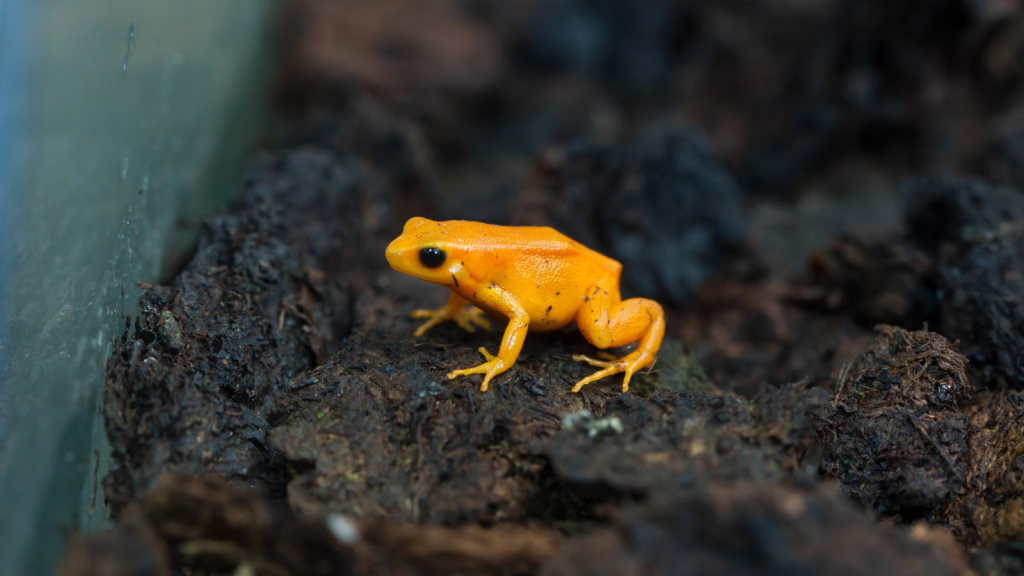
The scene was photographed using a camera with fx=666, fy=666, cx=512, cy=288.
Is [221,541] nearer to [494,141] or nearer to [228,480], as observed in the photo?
[228,480]

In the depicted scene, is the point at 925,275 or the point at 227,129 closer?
the point at 925,275

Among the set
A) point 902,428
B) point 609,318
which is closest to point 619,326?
point 609,318

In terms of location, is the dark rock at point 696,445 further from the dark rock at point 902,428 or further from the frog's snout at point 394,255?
the frog's snout at point 394,255

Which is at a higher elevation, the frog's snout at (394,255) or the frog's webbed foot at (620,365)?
the frog's snout at (394,255)

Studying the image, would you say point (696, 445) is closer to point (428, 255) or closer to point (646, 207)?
point (428, 255)

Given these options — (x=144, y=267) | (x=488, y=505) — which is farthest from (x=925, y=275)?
(x=144, y=267)

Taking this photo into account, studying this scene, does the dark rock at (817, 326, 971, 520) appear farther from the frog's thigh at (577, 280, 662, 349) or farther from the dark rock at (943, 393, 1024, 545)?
the frog's thigh at (577, 280, 662, 349)

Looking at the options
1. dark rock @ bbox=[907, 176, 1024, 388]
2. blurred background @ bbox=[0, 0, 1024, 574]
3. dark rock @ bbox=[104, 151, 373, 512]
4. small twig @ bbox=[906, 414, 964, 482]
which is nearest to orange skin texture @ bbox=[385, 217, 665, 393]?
dark rock @ bbox=[104, 151, 373, 512]

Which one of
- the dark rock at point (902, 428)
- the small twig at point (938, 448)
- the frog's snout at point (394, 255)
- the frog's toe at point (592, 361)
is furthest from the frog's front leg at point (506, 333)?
the small twig at point (938, 448)
